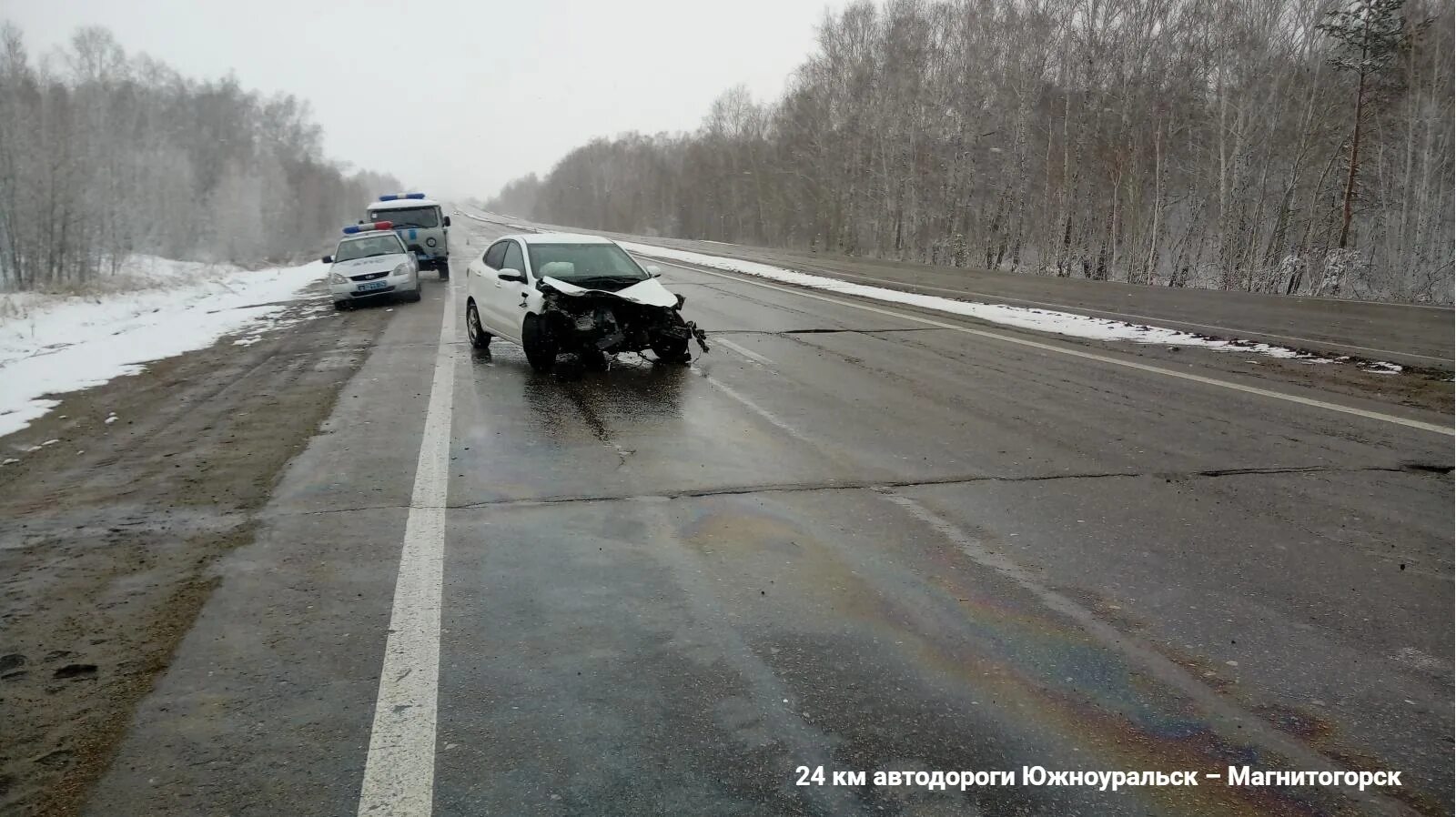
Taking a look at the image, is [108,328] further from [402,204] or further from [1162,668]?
[1162,668]

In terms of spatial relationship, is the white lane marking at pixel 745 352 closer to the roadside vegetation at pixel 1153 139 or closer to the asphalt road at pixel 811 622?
the asphalt road at pixel 811 622

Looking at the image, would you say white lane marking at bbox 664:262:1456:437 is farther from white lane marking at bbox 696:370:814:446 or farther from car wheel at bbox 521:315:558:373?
car wheel at bbox 521:315:558:373

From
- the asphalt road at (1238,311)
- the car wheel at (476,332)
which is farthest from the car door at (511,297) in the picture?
the asphalt road at (1238,311)

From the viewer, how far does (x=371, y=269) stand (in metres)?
18.7

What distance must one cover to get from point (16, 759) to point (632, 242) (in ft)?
156

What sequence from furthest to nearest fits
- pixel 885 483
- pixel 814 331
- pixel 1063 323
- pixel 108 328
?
pixel 108 328 → pixel 1063 323 → pixel 814 331 → pixel 885 483

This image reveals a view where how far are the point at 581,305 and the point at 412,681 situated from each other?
6.98 metres

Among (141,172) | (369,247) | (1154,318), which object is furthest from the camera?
(141,172)

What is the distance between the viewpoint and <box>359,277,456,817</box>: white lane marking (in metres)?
2.55

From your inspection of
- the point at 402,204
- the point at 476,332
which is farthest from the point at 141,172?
the point at 476,332

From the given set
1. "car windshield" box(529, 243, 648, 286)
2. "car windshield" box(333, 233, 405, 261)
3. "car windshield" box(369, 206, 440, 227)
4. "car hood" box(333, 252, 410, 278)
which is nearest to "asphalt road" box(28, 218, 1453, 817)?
"car windshield" box(529, 243, 648, 286)

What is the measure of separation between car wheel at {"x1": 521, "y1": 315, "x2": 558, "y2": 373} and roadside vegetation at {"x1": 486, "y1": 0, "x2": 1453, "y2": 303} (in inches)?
967

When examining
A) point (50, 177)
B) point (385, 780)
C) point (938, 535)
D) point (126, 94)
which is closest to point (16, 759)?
point (385, 780)

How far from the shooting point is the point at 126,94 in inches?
2714
